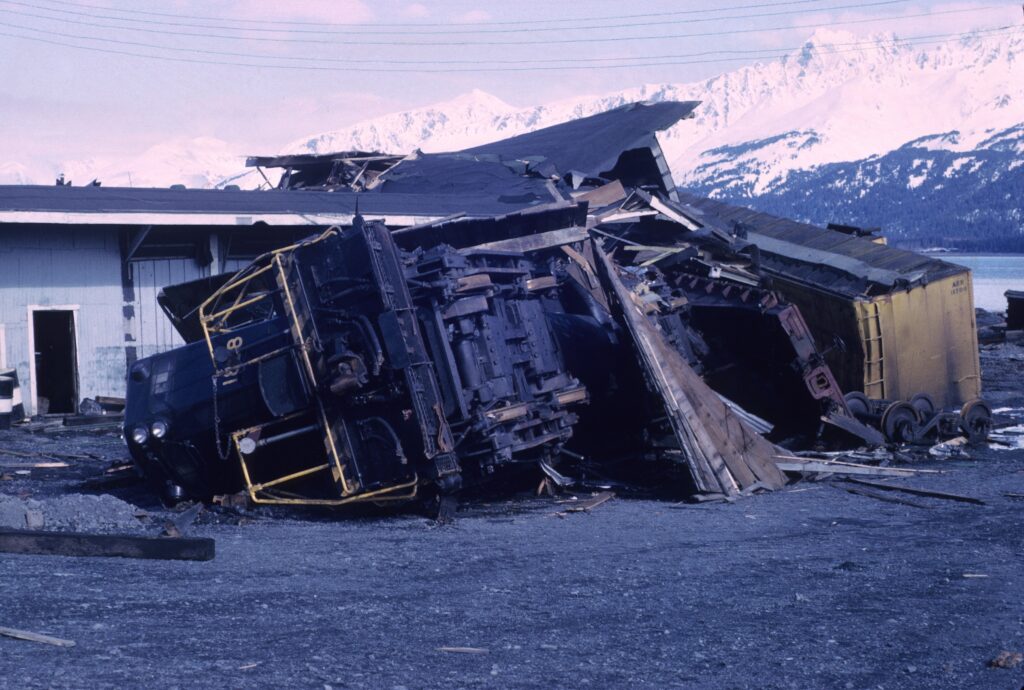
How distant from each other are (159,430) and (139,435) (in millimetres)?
249

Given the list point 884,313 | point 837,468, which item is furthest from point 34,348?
A: point 884,313

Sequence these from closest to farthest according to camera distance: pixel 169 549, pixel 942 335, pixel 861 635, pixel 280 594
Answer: pixel 861 635 → pixel 280 594 → pixel 169 549 → pixel 942 335

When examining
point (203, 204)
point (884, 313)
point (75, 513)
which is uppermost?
point (203, 204)

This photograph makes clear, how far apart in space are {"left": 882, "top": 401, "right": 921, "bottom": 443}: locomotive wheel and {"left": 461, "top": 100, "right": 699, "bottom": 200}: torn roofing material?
9866 mm

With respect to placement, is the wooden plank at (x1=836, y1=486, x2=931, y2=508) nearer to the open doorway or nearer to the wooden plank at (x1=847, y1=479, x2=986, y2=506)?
the wooden plank at (x1=847, y1=479, x2=986, y2=506)

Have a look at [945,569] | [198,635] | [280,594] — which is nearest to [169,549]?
[280,594]

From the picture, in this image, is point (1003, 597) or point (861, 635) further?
point (1003, 597)

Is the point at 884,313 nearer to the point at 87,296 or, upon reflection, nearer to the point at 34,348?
the point at 87,296

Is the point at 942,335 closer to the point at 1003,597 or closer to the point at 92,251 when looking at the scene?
the point at 1003,597

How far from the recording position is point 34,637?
574 cm

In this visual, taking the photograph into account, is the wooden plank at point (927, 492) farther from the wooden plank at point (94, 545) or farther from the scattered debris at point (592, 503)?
the wooden plank at point (94, 545)

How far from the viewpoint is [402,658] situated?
584cm

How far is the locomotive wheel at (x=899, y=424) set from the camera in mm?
14820

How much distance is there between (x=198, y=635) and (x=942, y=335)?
48.2ft
